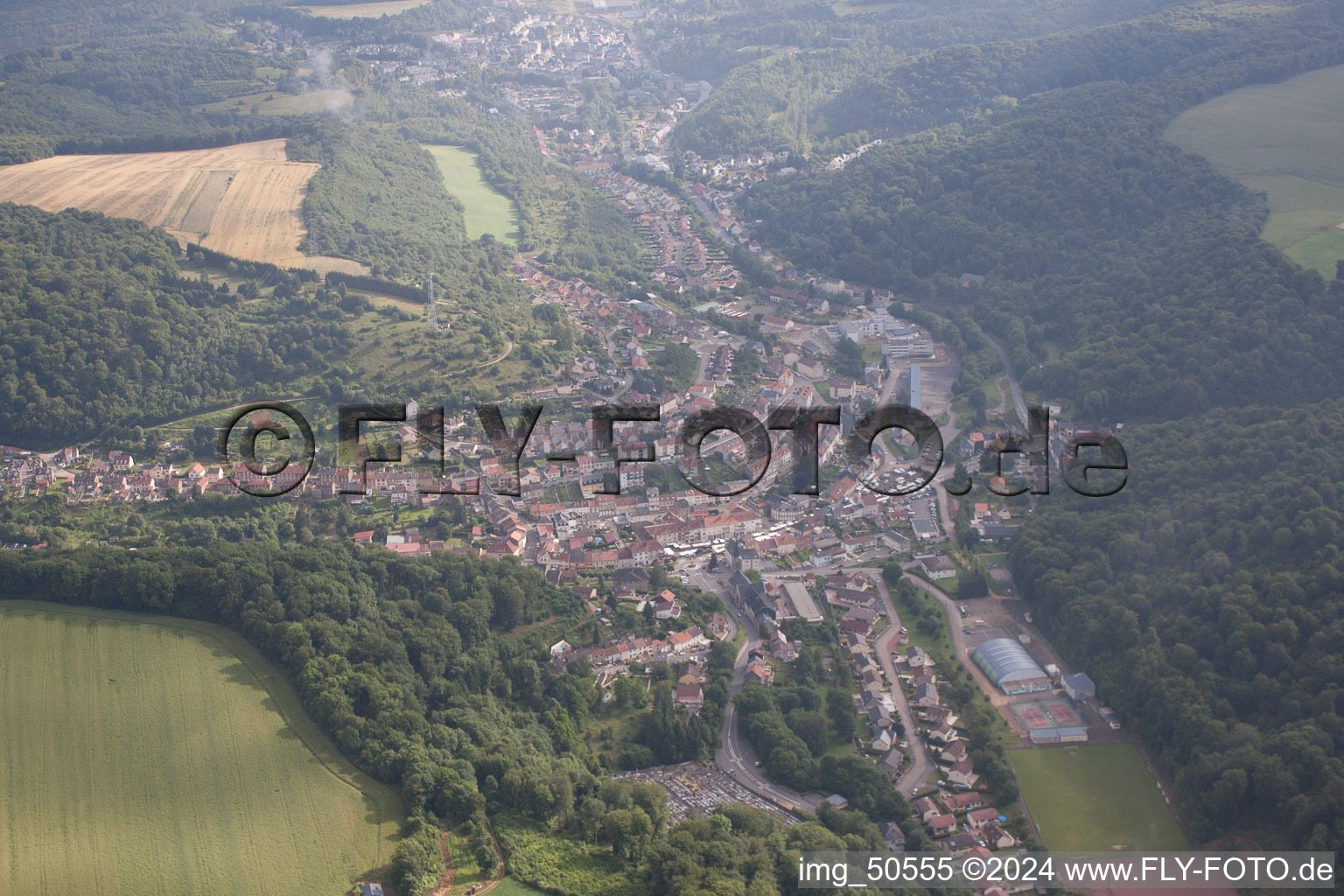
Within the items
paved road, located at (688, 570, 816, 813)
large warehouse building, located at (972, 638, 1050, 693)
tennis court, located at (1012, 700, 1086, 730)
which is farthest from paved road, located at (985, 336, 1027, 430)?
paved road, located at (688, 570, 816, 813)

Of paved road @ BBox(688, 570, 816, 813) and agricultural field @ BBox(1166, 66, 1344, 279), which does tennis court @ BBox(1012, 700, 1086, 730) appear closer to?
paved road @ BBox(688, 570, 816, 813)

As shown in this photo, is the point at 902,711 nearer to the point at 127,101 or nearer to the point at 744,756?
the point at 744,756

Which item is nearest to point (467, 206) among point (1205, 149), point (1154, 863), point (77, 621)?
point (1205, 149)

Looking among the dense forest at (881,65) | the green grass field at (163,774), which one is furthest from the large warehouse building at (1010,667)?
the dense forest at (881,65)

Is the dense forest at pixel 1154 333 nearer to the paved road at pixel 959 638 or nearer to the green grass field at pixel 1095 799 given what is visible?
the green grass field at pixel 1095 799

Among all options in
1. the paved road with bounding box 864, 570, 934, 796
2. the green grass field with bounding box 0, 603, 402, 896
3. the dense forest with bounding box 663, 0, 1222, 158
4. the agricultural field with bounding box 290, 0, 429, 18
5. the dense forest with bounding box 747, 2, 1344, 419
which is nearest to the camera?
the green grass field with bounding box 0, 603, 402, 896

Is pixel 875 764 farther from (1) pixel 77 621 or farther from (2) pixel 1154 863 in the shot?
(1) pixel 77 621
